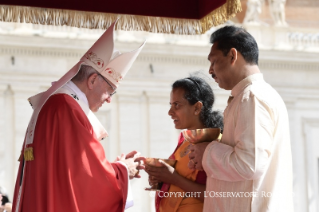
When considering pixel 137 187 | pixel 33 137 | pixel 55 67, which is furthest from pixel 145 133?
→ pixel 33 137

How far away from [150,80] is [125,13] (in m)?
7.87

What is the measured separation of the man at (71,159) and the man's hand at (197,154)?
46 centimetres

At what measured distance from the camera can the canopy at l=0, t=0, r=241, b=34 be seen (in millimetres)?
4453

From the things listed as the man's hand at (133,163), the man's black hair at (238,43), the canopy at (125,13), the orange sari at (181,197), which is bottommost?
the orange sari at (181,197)

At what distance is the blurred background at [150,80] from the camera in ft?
38.1

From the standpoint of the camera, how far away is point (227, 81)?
3455 millimetres

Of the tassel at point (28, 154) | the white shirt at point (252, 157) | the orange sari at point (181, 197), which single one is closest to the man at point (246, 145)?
the white shirt at point (252, 157)

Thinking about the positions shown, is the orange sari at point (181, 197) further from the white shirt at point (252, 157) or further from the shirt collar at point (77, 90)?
the shirt collar at point (77, 90)

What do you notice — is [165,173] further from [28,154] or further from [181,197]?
[28,154]

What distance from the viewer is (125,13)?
4629 millimetres

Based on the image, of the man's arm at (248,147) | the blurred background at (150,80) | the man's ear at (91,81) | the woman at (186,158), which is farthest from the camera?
the blurred background at (150,80)

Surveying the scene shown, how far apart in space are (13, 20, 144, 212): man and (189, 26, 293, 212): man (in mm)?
618

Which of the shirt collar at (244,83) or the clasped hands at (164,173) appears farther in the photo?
the clasped hands at (164,173)

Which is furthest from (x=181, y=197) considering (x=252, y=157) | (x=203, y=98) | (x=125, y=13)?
(x=125, y=13)
